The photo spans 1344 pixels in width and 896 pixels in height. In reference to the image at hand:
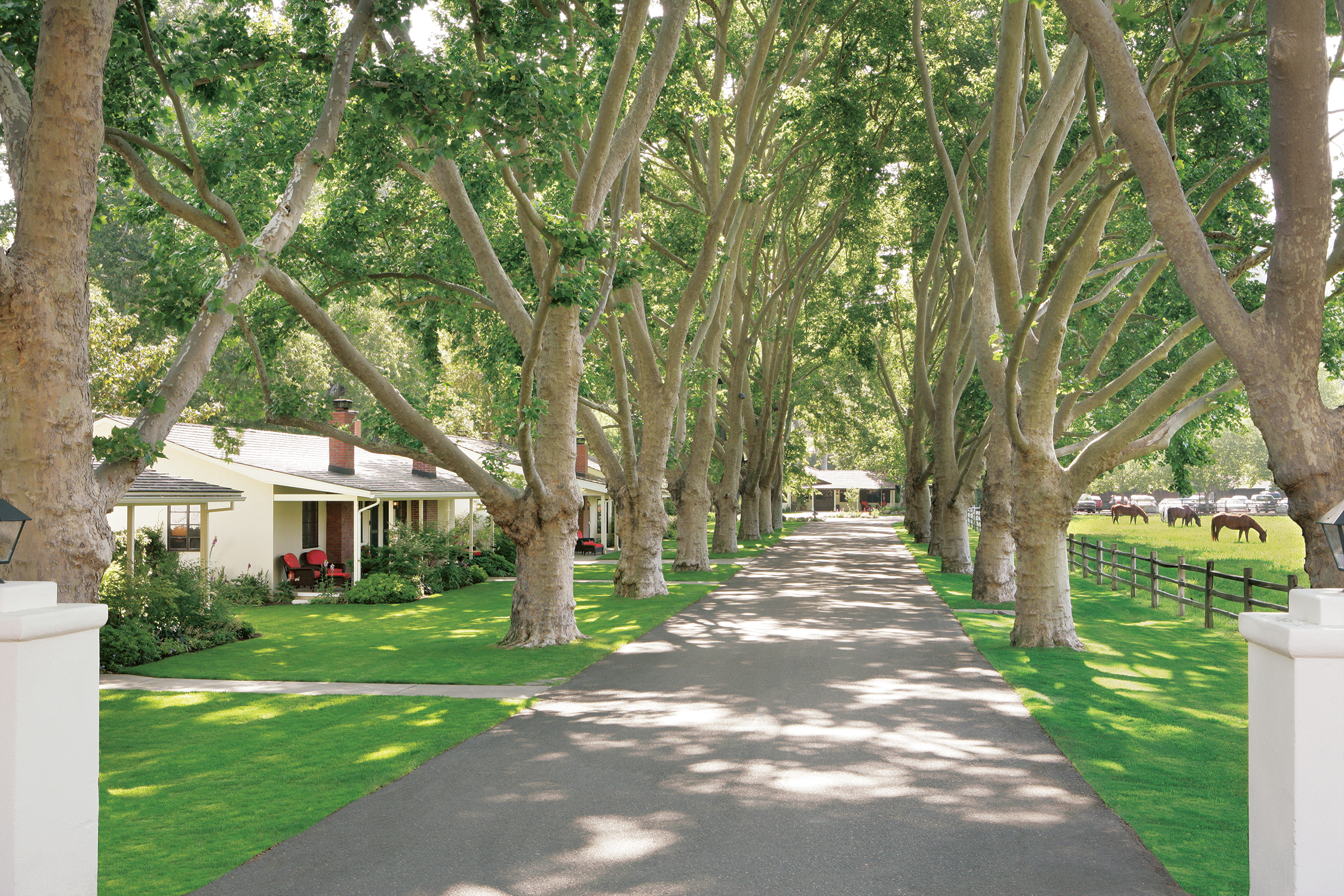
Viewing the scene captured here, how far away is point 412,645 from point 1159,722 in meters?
11.4

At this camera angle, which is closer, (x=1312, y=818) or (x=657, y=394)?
(x=1312, y=818)

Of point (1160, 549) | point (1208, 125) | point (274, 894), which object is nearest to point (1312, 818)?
point (274, 894)

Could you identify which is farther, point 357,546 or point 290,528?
point 290,528

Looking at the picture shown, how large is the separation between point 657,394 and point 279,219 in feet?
42.8

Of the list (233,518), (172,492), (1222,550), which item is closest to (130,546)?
(172,492)

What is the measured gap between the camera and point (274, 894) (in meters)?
5.61

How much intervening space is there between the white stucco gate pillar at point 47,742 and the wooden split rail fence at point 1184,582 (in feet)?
36.1

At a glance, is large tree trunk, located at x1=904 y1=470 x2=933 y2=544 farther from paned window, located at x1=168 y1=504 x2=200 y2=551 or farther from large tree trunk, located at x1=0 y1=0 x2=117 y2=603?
large tree trunk, located at x1=0 y1=0 x2=117 y2=603

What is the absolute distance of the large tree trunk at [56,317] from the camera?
23.0ft

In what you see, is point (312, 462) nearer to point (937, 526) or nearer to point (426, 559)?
point (426, 559)

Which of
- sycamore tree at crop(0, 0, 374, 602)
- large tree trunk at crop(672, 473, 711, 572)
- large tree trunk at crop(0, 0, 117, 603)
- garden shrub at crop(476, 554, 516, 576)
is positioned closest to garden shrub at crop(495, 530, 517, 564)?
garden shrub at crop(476, 554, 516, 576)

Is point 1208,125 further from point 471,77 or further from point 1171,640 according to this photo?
point 471,77

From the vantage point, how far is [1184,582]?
19734 millimetres

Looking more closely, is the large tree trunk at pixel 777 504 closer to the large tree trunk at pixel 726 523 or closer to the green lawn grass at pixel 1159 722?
the large tree trunk at pixel 726 523
